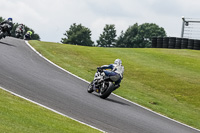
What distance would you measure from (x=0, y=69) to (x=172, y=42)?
25.3 metres

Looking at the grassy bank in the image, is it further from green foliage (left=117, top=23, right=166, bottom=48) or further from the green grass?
green foliage (left=117, top=23, right=166, bottom=48)

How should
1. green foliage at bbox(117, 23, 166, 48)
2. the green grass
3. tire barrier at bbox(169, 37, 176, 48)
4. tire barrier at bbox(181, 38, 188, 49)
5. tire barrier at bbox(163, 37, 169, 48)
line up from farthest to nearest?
green foliage at bbox(117, 23, 166, 48) < tire barrier at bbox(163, 37, 169, 48) < tire barrier at bbox(169, 37, 176, 48) < tire barrier at bbox(181, 38, 188, 49) < the green grass

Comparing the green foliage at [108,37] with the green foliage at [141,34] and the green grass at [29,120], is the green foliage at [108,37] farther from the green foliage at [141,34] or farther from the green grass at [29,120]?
the green grass at [29,120]

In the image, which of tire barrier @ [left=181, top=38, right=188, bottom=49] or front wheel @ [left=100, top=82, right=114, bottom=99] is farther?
tire barrier @ [left=181, top=38, right=188, bottom=49]

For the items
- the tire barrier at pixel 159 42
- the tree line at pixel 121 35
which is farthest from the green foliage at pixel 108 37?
the tire barrier at pixel 159 42

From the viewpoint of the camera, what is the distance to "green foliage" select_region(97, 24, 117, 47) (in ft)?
466

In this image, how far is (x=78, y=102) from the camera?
45.8 feet

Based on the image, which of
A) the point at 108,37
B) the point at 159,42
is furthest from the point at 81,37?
the point at 159,42

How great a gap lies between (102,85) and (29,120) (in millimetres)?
7217

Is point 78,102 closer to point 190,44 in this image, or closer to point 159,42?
point 190,44

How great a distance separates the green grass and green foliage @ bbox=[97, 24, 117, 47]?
131 meters

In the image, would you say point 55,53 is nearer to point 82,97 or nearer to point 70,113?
point 82,97

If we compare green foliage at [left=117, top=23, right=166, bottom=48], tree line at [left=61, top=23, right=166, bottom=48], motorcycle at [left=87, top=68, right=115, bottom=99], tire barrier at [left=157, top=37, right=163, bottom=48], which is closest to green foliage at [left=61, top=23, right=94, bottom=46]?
tree line at [left=61, top=23, right=166, bottom=48]

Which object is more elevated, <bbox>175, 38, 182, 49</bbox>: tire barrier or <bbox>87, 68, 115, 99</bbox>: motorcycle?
<bbox>175, 38, 182, 49</bbox>: tire barrier
